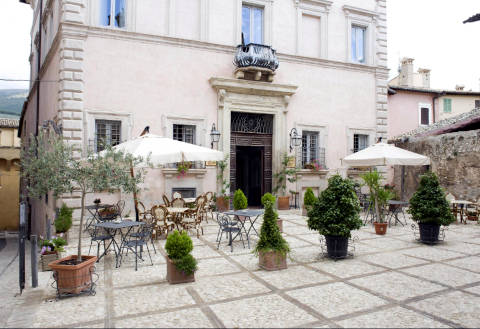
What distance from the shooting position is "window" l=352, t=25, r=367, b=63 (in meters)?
15.6

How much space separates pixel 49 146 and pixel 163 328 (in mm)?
3473

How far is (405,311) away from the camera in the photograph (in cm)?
425

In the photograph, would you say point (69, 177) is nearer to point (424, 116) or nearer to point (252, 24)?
point (252, 24)

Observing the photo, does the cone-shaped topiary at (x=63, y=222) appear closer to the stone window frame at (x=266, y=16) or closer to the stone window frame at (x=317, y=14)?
the stone window frame at (x=266, y=16)

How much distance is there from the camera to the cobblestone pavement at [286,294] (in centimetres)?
401

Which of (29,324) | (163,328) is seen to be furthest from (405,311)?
(29,324)

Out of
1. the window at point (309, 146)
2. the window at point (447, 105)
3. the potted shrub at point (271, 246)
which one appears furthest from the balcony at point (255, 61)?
the window at point (447, 105)

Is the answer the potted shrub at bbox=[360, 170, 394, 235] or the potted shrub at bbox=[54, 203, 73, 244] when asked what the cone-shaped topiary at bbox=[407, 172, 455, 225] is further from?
the potted shrub at bbox=[54, 203, 73, 244]

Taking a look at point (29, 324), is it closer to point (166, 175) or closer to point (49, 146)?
point (49, 146)

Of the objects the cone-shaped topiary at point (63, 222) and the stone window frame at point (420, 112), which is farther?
the stone window frame at point (420, 112)

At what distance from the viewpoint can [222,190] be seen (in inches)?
497

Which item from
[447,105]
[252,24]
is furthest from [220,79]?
[447,105]

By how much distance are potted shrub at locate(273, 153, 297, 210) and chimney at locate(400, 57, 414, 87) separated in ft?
49.4

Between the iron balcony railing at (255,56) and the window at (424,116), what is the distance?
35.0ft
